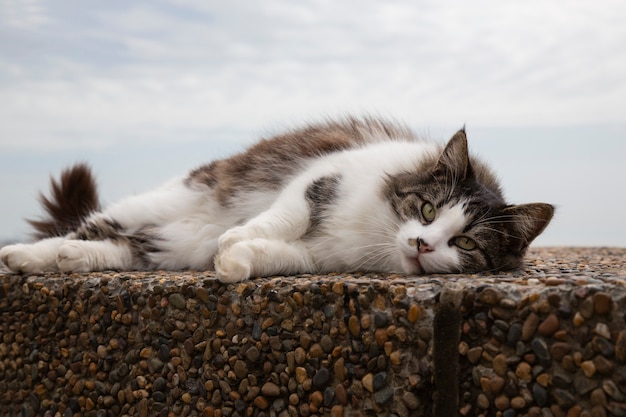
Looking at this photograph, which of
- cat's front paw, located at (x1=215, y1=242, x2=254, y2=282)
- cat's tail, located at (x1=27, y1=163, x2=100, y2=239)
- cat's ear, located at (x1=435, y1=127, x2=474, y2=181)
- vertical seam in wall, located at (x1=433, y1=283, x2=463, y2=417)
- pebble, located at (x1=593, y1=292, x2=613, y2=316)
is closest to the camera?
pebble, located at (x1=593, y1=292, x2=613, y2=316)

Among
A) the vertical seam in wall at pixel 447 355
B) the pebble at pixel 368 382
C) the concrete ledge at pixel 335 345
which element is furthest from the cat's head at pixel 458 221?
the pebble at pixel 368 382

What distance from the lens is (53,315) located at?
2.68 metres

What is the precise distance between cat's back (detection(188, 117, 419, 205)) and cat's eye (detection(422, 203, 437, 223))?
27.0 inches

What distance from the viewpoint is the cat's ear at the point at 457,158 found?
7.45ft

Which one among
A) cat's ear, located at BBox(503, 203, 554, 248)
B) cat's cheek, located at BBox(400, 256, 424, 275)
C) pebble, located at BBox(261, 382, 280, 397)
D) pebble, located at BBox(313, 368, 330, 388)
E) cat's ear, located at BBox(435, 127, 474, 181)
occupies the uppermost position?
cat's ear, located at BBox(435, 127, 474, 181)

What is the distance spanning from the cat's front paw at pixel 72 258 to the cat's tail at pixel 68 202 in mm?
552

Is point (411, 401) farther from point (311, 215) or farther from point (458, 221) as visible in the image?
point (311, 215)

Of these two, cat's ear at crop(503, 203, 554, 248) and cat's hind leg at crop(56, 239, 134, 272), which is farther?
cat's hind leg at crop(56, 239, 134, 272)

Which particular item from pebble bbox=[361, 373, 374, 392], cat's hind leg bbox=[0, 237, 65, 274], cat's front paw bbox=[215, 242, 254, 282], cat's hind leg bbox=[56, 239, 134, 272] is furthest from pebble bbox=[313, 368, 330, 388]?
cat's hind leg bbox=[0, 237, 65, 274]

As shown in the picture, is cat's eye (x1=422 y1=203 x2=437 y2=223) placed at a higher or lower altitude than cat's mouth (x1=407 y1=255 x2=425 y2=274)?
Answer: higher

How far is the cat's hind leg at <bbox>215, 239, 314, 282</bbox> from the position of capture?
Answer: 2.18 meters

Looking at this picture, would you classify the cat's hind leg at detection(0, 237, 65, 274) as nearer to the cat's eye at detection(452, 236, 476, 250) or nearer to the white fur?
the white fur

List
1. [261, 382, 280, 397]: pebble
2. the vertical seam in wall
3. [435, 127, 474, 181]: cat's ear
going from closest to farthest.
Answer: the vertical seam in wall
[261, 382, 280, 397]: pebble
[435, 127, 474, 181]: cat's ear

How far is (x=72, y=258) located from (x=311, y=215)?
1.07 m
